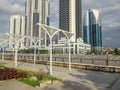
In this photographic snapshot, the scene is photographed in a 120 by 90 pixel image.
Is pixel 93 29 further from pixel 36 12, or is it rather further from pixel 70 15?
pixel 36 12

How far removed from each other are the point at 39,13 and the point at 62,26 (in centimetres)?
2704

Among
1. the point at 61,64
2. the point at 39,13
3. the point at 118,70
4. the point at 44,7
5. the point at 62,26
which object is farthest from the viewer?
the point at 44,7

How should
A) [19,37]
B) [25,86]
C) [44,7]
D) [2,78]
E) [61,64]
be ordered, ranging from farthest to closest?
[44,7] → [19,37] → [61,64] → [2,78] → [25,86]

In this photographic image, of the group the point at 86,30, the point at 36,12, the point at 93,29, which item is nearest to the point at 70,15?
the point at 36,12

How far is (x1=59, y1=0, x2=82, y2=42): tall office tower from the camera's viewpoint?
12756 cm

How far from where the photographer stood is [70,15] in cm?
12900

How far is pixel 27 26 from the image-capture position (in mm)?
135500

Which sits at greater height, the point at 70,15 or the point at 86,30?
the point at 70,15

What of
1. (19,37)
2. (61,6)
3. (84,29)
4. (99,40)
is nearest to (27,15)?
(61,6)

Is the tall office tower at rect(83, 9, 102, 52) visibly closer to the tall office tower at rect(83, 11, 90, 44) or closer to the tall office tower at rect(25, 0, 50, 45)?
the tall office tower at rect(83, 11, 90, 44)

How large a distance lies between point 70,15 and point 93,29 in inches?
1714

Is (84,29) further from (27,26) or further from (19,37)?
(19,37)

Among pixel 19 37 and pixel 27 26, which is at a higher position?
pixel 27 26

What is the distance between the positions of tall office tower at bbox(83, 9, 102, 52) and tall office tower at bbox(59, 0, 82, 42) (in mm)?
21263
